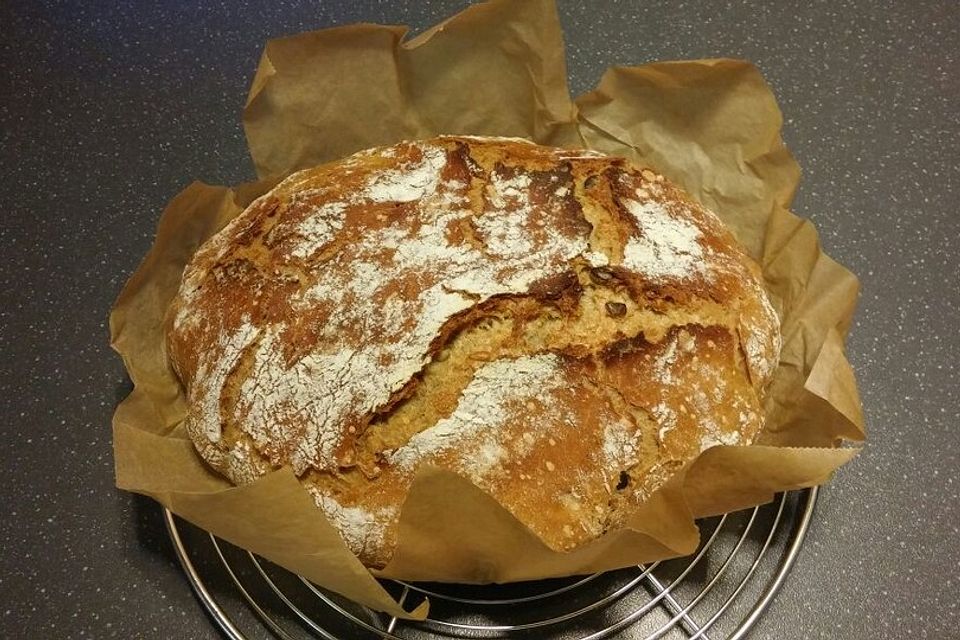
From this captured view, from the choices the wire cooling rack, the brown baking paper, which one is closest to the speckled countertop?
the wire cooling rack

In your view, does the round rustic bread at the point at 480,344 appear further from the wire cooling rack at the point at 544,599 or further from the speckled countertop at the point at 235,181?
the speckled countertop at the point at 235,181

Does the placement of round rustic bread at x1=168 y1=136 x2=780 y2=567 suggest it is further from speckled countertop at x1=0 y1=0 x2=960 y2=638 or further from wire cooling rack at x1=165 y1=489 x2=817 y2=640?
speckled countertop at x1=0 y1=0 x2=960 y2=638

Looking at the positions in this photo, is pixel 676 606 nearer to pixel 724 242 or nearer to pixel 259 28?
pixel 724 242

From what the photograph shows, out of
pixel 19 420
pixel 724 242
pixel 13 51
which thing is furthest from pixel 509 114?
pixel 13 51

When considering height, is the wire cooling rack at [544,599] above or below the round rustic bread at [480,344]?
below

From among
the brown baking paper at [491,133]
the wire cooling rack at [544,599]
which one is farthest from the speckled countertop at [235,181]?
the brown baking paper at [491,133]

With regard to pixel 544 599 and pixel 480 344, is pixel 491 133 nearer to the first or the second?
pixel 480 344
